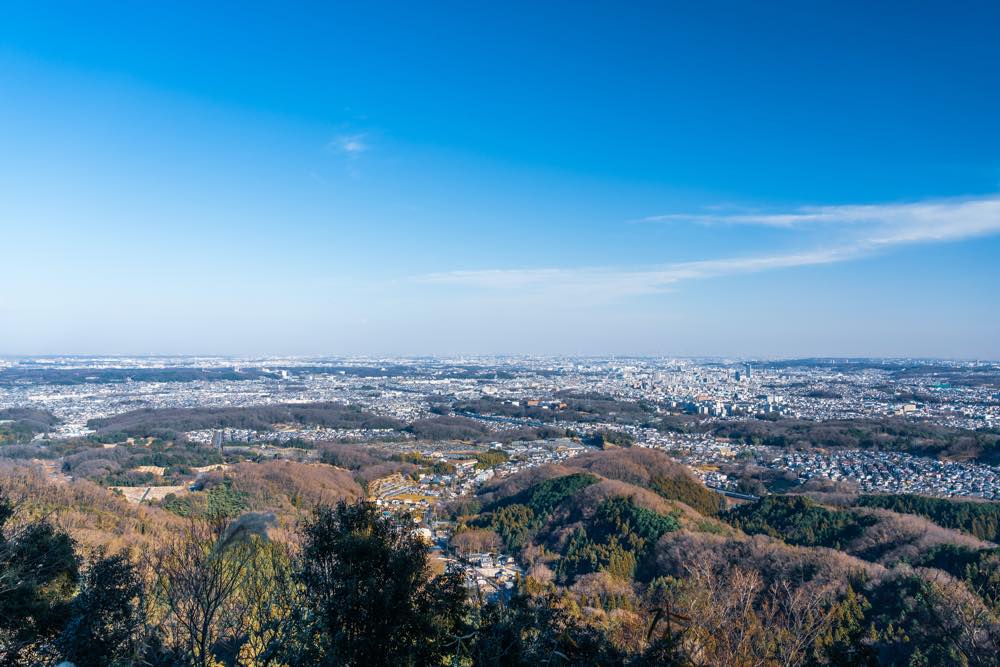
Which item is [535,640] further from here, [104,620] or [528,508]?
[528,508]

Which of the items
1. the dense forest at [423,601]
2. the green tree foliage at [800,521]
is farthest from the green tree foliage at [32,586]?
the green tree foliage at [800,521]

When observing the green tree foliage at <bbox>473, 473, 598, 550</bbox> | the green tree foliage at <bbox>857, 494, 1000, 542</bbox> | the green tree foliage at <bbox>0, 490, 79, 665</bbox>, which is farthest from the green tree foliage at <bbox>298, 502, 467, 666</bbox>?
the green tree foliage at <bbox>857, 494, 1000, 542</bbox>

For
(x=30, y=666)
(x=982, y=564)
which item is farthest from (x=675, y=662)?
(x=982, y=564)

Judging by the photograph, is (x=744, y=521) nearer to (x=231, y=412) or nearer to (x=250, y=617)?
(x=250, y=617)

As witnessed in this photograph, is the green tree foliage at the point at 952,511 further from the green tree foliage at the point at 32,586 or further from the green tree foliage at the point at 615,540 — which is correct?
the green tree foliage at the point at 32,586

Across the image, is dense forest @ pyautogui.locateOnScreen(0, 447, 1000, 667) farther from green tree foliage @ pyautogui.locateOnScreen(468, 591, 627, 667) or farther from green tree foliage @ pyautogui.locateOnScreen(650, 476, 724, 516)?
green tree foliage @ pyautogui.locateOnScreen(650, 476, 724, 516)
